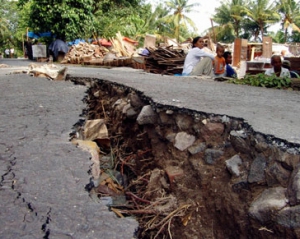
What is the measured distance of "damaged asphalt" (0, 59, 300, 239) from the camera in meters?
1.48

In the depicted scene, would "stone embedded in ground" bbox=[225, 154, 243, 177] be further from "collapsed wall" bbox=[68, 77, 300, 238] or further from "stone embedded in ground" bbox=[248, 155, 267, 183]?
"stone embedded in ground" bbox=[248, 155, 267, 183]

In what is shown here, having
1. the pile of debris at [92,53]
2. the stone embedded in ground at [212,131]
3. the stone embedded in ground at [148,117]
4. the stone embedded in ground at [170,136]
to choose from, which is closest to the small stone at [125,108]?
the stone embedded in ground at [148,117]

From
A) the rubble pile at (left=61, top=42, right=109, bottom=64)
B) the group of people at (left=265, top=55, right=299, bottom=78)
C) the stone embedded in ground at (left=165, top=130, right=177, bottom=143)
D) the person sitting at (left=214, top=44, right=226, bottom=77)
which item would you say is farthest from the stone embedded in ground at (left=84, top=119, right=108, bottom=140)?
the rubble pile at (left=61, top=42, right=109, bottom=64)

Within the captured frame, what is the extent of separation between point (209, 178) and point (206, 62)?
201 inches

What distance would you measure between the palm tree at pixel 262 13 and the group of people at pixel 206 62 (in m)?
34.8

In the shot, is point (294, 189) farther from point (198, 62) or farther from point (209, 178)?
point (198, 62)

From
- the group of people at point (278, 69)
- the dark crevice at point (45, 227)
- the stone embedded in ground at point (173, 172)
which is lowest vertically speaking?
the stone embedded in ground at point (173, 172)

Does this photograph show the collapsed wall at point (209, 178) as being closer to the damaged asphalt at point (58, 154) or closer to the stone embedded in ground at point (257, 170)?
the stone embedded in ground at point (257, 170)

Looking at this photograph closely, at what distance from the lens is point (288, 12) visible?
3994cm

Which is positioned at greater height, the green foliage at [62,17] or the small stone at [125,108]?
the green foliage at [62,17]

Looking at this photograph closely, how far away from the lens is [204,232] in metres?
2.55

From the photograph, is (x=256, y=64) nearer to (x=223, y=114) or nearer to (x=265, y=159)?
(x=223, y=114)

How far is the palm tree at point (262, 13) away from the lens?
39062mm

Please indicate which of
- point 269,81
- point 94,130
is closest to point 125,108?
point 94,130
